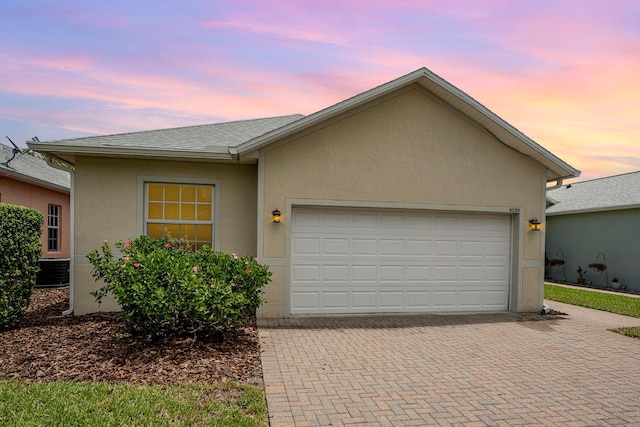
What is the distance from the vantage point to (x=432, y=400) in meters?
4.62

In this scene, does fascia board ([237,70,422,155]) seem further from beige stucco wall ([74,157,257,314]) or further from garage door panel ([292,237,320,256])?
garage door panel ([292,237,320,256])

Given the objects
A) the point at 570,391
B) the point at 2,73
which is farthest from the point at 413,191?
the point at 2,73

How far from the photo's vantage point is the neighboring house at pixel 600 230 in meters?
15.4

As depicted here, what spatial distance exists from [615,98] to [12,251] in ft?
46.1

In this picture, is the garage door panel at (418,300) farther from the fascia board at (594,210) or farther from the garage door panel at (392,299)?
the fascia board at (594,210)

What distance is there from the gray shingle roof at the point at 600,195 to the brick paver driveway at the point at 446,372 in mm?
9329

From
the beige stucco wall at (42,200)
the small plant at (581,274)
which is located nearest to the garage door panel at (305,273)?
the beige stucco wall at (42,200)

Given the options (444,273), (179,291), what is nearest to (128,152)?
(179,291)

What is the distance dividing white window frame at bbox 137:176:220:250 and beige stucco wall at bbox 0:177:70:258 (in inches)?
201

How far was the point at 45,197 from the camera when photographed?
15.3m

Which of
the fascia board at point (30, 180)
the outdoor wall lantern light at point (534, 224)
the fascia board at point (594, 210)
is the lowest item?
the outdoor wall lantern light at point (534, 224)

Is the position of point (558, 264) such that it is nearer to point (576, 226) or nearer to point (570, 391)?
point (576, 226)

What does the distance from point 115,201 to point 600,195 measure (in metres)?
18.5

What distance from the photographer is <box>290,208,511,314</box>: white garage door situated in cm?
882
